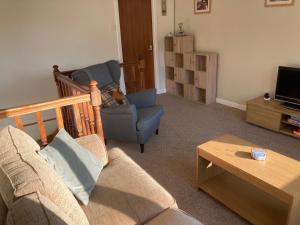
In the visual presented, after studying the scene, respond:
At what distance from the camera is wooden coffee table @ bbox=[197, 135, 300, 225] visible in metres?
1.75

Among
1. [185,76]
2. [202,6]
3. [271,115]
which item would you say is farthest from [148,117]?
[202,6]

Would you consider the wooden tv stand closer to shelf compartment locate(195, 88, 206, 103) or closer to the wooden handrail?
shelf compartment locate(195, 88, 206, 103)

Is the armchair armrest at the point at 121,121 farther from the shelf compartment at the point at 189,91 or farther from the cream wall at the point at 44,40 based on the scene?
the shelf compartment at the point at 189,91

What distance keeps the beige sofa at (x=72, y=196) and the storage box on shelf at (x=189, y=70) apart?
9.49 feet

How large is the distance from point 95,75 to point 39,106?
1416mm

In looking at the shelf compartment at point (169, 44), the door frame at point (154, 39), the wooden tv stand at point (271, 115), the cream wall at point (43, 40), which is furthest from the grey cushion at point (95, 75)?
the wooden tv stand at point (271, 115)

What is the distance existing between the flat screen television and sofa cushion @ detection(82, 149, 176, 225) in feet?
8.38

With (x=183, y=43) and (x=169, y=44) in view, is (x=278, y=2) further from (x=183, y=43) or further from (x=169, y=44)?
(x=169, y=44)

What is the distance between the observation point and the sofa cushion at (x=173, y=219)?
1.43 metres

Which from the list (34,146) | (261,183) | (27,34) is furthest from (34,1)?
(261,183)

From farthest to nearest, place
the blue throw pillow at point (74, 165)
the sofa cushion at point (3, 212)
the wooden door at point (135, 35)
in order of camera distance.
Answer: the wooden door at point (135, 35)
the blue throw pillow at point (74, 165)
the sofa cushion at point (3, 212)

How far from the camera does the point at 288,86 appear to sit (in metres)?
3.48

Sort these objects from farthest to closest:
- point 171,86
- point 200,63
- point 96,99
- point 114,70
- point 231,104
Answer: point 171,86
point 200,63
point 231,104
point 114,70
point 96,99

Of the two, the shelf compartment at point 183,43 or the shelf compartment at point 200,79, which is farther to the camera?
the shelf compartment at point 183,43
